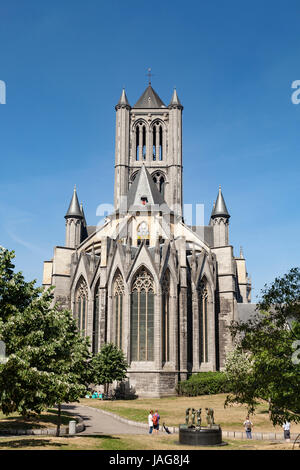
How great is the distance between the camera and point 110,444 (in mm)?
20734

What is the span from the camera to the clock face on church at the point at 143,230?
58.7 meters

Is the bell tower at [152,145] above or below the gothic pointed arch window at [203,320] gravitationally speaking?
above

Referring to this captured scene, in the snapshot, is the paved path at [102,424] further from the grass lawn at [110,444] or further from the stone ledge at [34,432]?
the grass lawn at [110,444]

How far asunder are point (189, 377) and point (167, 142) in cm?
3971

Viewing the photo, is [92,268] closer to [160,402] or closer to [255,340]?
[160,402]

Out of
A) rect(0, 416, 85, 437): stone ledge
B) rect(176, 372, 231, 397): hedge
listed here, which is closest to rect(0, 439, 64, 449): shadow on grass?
rect(0, 416, 85, 437): stone ledge

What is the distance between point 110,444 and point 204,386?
1084 inches

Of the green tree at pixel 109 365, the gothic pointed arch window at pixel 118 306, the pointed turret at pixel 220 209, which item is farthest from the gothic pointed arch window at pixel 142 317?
the pointed turret at pixel 220 209

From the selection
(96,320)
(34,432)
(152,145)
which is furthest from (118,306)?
(152,145)

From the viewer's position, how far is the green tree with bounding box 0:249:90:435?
18.4 m

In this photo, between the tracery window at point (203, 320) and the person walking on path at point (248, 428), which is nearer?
the person walking on path at point (248, 428)

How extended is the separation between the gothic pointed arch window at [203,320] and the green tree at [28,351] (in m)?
29.6

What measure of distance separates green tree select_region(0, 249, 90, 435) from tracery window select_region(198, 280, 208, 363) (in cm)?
2964

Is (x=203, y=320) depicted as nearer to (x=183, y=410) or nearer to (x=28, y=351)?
(x=183, y=410)
